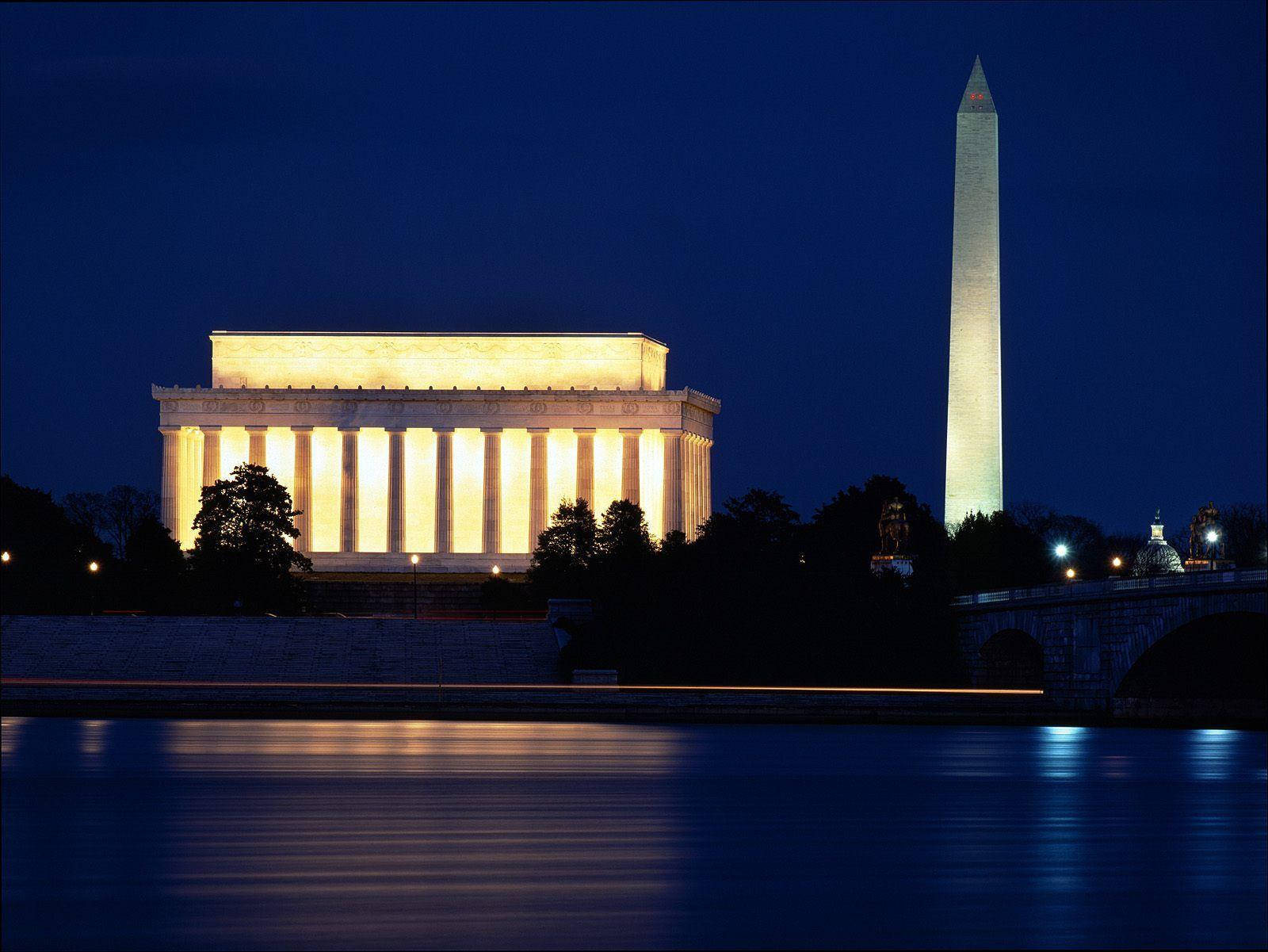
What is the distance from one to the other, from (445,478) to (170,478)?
680 inches

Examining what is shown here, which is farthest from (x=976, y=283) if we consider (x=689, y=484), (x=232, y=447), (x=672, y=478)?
(x=232, y=447)

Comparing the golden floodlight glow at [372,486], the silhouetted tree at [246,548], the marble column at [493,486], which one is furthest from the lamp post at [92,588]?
the marble column at [493,486]

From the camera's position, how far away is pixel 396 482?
156250 millimetres

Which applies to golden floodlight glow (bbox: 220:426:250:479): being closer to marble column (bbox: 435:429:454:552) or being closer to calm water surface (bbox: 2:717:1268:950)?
marble column (bbox: 435:429:454:552)

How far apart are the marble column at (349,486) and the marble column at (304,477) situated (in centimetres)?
203

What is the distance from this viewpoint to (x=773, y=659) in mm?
93062

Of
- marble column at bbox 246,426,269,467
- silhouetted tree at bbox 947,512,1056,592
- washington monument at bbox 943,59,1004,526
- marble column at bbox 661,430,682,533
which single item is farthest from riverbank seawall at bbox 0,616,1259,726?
marble column at bbox 246,426,269,467

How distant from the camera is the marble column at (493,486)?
15475 cm

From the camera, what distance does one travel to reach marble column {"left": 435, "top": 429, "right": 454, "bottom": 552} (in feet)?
511

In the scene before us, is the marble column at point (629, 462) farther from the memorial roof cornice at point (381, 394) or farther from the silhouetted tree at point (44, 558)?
the silhouetted tree at point (44, 558)

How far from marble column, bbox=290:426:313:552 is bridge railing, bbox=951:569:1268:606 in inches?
2655

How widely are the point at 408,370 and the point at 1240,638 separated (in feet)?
279

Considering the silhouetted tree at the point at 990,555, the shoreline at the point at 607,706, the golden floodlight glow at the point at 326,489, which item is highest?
the golden floodlight glow at the point at 326,489

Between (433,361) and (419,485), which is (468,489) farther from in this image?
(433,361)
